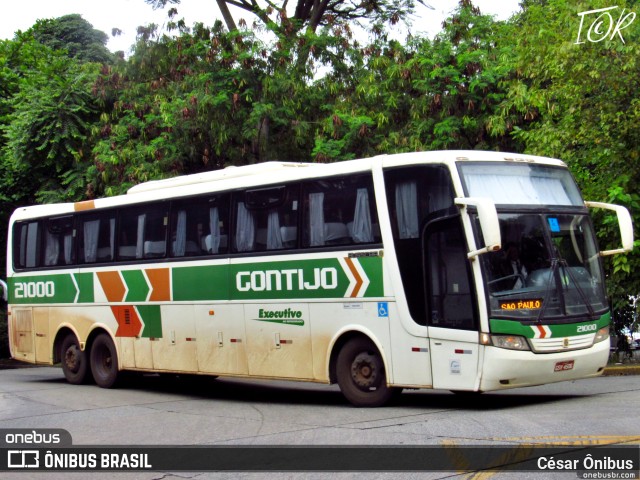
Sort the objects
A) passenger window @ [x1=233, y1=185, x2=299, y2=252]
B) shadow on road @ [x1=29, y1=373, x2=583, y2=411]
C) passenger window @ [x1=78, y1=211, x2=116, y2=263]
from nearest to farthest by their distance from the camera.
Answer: shadow on road @ [x1=29, y1=373, x2=583, y2=411]
passenger window @ [x1=233, y1=185, x2=299, y2=252]
passenger window @ [x1=78, y1=211, x2=116, y2=263]

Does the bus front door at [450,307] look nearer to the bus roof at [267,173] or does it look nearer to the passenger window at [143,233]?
the bus roof at [267,173]

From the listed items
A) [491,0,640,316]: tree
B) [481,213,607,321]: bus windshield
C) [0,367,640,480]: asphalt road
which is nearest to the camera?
[0,367,640,480]: asphalt road

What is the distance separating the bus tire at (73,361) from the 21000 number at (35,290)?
96 cm

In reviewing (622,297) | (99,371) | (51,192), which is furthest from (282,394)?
(51,192)

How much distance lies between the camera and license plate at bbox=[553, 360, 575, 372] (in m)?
12.3

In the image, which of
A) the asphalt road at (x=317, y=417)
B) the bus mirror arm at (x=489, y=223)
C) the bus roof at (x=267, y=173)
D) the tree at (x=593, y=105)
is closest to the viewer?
the asphalt road at (x=317, y=417)

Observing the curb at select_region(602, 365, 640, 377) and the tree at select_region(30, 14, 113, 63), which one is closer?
the curb at select_region(602, 365, 640, 377)

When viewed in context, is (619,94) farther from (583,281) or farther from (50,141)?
(50,141)

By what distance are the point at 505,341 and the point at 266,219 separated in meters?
4.38

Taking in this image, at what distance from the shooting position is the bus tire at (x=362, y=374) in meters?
13.2

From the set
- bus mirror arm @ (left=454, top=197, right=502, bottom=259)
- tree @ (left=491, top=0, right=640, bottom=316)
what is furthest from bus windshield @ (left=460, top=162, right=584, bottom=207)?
tree @ (left=491, top=0, right=640, bottom=316)

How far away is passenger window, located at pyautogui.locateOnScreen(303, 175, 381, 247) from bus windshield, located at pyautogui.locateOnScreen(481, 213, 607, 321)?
1.79 meters

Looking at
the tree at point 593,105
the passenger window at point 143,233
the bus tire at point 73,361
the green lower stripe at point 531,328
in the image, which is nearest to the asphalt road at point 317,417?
the bus tire at point 73,361

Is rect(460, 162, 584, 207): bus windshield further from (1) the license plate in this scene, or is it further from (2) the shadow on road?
(2) the shadow on road
